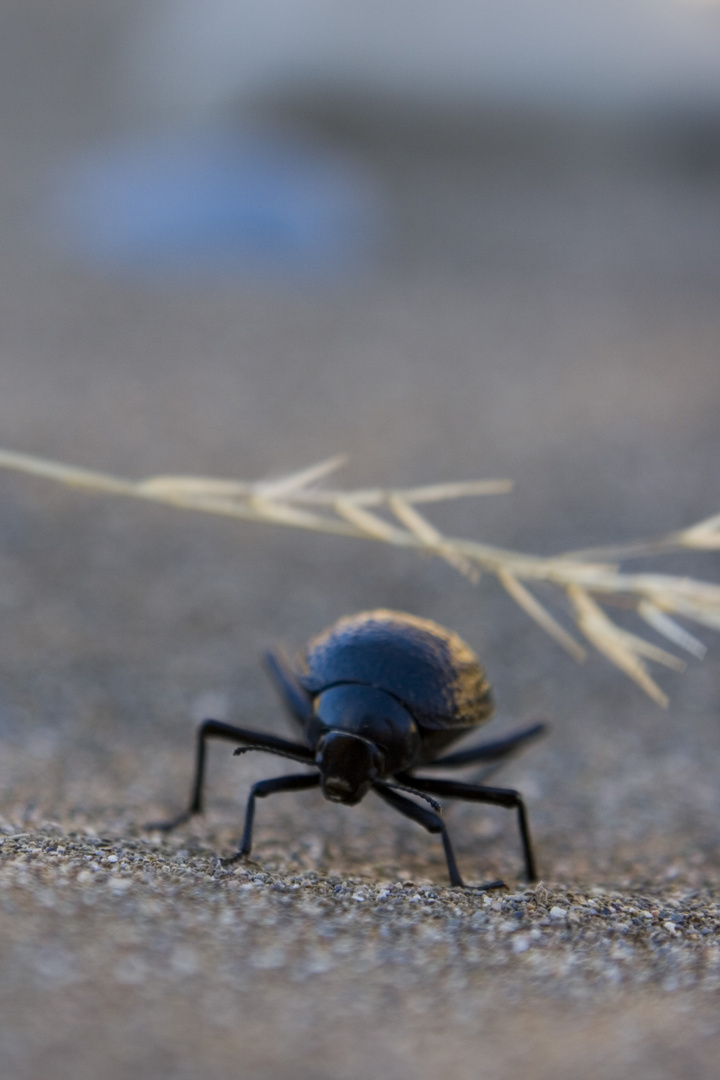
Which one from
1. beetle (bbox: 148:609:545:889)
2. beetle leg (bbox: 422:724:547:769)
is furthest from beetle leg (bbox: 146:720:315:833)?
beetle leg (bbox: 422:724:547:769)

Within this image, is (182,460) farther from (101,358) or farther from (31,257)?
(31,257)

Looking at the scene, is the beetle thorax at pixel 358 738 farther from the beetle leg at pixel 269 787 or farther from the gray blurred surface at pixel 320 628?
the gray blurred surface at pixel 320 628

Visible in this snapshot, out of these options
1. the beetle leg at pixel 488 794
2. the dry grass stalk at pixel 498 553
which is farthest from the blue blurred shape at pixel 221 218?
the beetle leg at pixel 488 794

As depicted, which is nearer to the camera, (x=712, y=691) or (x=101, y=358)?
(x=712, y=691)

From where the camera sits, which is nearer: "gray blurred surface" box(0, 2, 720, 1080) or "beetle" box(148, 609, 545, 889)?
"gray blurred surface" box(0, 2, 720, 1080)

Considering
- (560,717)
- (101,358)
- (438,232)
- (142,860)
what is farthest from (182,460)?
(438,232)

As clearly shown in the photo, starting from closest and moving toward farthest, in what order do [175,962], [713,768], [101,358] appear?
1. [175,962]
2. [713,768]
3. [101,358]

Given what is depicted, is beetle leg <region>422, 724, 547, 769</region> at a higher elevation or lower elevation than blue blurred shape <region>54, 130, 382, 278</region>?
lower

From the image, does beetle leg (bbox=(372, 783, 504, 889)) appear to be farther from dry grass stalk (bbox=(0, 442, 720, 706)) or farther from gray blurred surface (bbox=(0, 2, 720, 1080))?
dry grass stalk (bbox=(0, 442, 720, 706))
